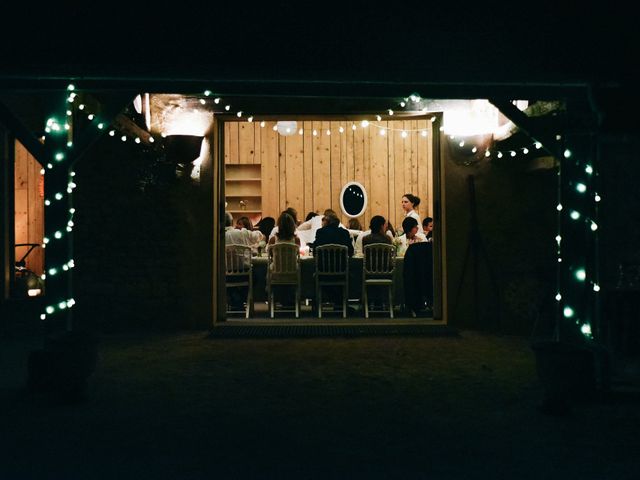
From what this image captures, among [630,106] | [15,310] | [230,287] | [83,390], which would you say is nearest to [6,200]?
[15,310]

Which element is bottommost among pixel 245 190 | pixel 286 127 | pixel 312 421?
pixel 312 421

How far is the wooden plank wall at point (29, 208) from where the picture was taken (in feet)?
30.7

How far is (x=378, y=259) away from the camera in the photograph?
8.79 meters

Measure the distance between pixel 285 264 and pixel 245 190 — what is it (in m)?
4.46

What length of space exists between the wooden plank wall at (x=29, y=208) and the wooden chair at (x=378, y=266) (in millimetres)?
4376

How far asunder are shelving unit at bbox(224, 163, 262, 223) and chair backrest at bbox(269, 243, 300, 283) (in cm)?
423

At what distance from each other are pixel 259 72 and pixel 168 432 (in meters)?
2.53

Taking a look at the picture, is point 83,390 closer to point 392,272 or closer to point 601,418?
point 601,418

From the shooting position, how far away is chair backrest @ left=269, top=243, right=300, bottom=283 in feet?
28.9

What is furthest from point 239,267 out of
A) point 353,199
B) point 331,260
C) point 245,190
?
point 353,199

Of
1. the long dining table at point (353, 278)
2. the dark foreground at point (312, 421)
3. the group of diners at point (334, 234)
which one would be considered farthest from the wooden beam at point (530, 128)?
the long dining table at point (353, 278)

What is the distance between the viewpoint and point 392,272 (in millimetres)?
8734

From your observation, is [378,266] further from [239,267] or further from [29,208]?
[29,208]

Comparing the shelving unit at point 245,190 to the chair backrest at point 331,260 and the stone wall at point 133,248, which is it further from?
the stone wall at point 133,248
